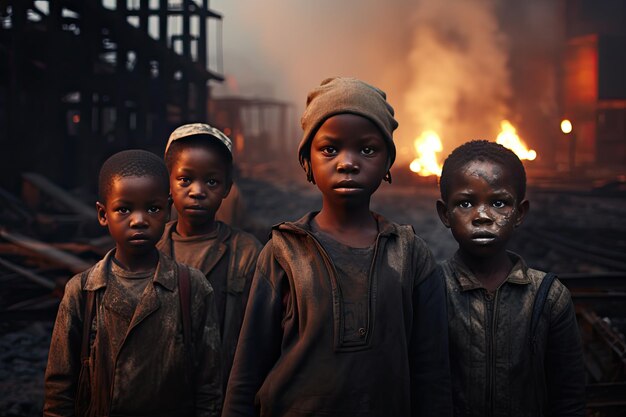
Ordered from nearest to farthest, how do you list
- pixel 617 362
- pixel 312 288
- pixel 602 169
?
pixel 312 288 < pixel 617 362 < pixel 602 169

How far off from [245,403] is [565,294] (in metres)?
1.27

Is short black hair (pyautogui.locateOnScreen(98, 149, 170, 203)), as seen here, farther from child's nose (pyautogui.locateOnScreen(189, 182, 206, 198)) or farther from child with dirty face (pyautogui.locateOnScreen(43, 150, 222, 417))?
child's nose (pyautogui.locateOnScreen(189, 182, 206, 198))


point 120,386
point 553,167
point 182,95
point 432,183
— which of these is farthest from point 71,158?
point 553,167

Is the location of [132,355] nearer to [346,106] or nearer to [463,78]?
[346,106]

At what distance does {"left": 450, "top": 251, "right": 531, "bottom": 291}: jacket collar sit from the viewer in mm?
2490

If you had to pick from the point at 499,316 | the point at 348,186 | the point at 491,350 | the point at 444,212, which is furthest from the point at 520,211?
the point at 348,186

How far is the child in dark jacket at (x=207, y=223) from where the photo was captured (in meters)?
3.22

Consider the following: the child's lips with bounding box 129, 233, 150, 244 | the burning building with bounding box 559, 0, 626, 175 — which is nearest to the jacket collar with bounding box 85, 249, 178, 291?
the child's lips with bounding box 129, 233, 150, 244

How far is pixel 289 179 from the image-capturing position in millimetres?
25016

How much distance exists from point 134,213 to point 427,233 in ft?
32.9

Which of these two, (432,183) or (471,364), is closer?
(471,364)

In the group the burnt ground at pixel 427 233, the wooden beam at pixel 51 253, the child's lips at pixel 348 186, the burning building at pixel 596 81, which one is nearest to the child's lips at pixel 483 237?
the child's lips at pixel 348 186

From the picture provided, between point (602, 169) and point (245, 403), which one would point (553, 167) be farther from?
point (245, 403)

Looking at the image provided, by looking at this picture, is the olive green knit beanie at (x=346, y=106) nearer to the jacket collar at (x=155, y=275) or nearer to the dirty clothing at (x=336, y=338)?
the dirty clothing at (x=336, y=338)
